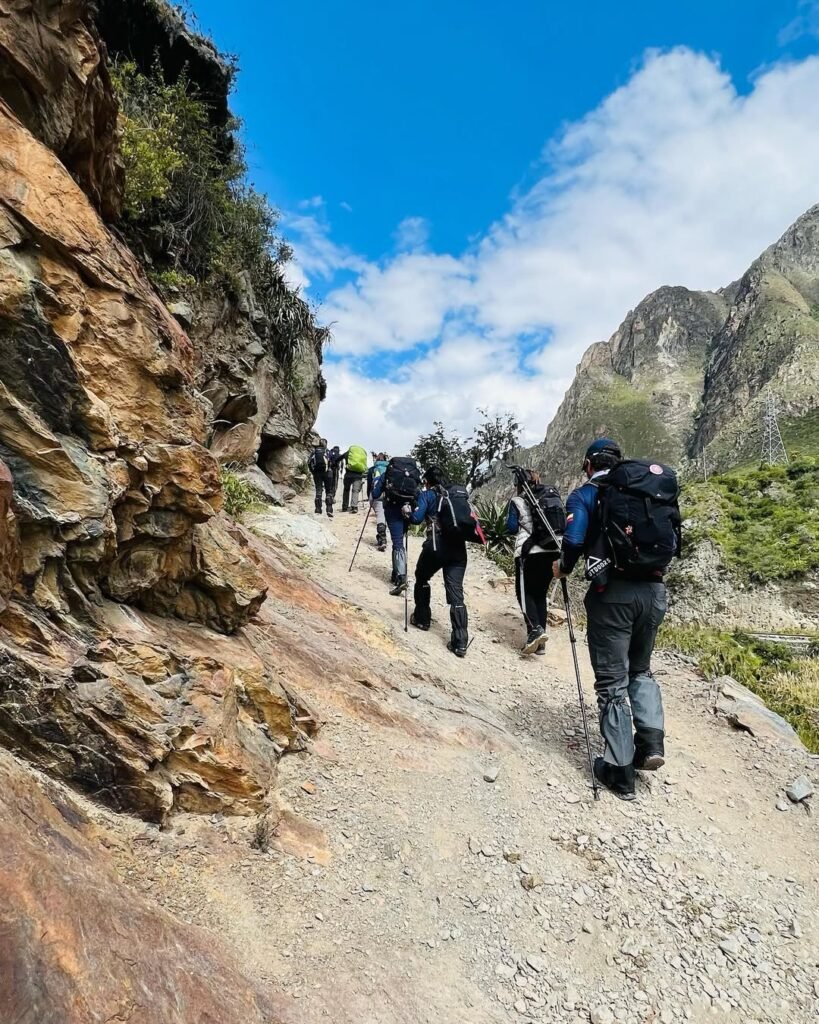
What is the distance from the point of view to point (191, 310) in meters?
13.1

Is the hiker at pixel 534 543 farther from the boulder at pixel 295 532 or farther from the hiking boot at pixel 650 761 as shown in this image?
the boulder at pixel 295 532

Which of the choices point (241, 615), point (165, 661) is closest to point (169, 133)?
point (241, 615)

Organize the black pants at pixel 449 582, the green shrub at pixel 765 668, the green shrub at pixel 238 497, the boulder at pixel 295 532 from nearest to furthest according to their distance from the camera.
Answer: the green shrub at pixel 765 668 → the black pants at pixel 449 582 → the green shrub at pixel 238 497 → the boulder at pixel 295 532

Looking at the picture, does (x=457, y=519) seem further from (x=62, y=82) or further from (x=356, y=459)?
(x=356, y=459)

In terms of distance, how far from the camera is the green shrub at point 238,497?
11.5 m

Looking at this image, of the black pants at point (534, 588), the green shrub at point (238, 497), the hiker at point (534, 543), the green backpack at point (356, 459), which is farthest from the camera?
the green backpack at point (356, 459)


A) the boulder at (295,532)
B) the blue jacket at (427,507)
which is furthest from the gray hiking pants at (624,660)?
the boulder at (295,532)

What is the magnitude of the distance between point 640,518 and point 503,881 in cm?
314

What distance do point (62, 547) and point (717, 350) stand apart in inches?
6184

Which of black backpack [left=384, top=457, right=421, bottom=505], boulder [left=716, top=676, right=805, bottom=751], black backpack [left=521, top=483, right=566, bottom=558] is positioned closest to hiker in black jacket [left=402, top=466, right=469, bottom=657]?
black backpack [left=521, top=483, right=566, bottom=558]

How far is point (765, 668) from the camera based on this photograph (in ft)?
28.8

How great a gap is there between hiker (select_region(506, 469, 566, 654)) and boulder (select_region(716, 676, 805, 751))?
8.58 feet

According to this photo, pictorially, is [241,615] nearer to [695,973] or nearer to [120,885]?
[120,885]

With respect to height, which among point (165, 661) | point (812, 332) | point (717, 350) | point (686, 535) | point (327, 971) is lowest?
point (327, 971)
